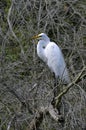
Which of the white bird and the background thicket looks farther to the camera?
the white bird

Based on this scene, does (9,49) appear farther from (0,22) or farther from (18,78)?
(18,78)

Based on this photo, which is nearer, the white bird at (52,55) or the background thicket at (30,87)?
the background thicket at (30,87)

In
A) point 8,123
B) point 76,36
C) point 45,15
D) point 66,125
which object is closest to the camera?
point 66,125

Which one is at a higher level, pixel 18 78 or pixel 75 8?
pixel 75 8

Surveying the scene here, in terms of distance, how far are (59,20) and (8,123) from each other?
168 cm

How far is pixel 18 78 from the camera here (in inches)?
190

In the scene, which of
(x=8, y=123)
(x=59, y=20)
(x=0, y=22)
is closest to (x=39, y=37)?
(x=59, y=20)

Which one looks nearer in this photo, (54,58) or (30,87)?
(30,87)

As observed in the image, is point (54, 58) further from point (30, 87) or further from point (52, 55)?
point (30, 87)

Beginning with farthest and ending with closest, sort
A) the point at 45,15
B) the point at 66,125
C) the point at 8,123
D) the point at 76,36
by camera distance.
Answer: the point at 45,15 < the point at 76,36 < the point at 8,123 < the point at 66,125

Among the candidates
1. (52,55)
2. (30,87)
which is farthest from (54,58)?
(30,87)

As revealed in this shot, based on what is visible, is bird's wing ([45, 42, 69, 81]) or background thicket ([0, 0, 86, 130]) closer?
background thicket ([0, 0, 86, 130])

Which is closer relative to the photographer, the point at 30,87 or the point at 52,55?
the point at 30,87

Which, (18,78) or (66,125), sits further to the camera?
(18,78)
